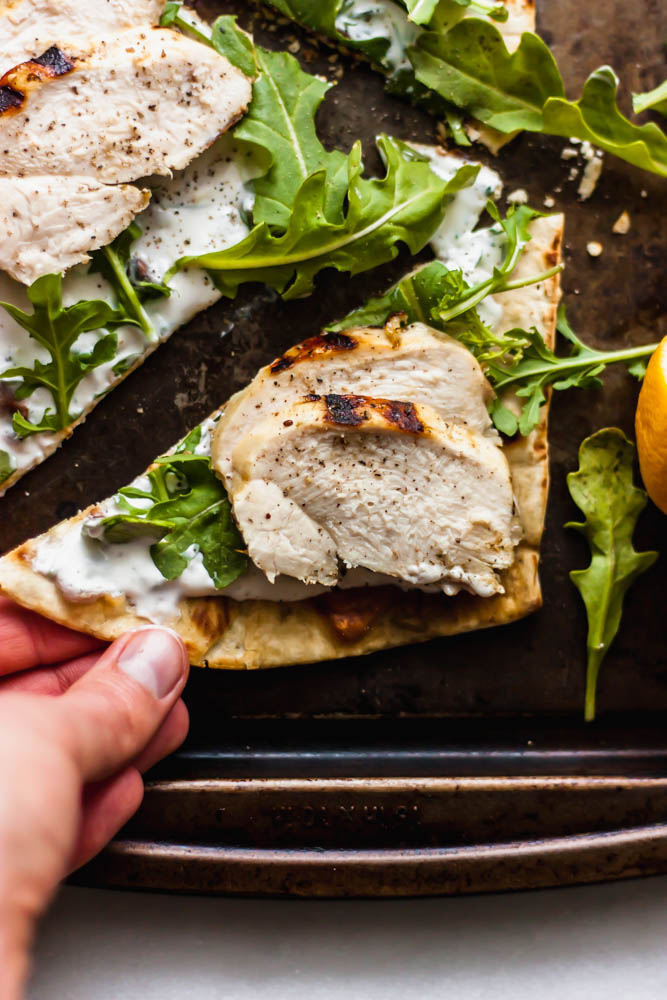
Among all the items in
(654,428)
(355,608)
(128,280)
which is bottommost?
(355,608)

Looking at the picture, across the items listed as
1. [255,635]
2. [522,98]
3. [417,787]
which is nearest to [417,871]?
[417,787]

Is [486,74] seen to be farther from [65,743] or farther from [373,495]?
[65,743]

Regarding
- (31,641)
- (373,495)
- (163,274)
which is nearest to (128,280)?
(163,274)

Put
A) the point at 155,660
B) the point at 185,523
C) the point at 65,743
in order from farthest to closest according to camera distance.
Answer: the point at 185,523 < the point at 155,660 < the point at 65,743

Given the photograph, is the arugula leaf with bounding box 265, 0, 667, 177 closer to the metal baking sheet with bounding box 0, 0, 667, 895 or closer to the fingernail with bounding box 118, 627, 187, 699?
the metal baking sheet with bounding box 0, 0, 667, 895

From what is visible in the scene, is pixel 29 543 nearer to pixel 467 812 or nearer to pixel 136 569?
pixel 136 569

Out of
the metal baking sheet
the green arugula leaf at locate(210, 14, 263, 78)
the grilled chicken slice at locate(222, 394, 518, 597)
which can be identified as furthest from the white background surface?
the green arugula leaf at locate(210, 14, 263, 78)
